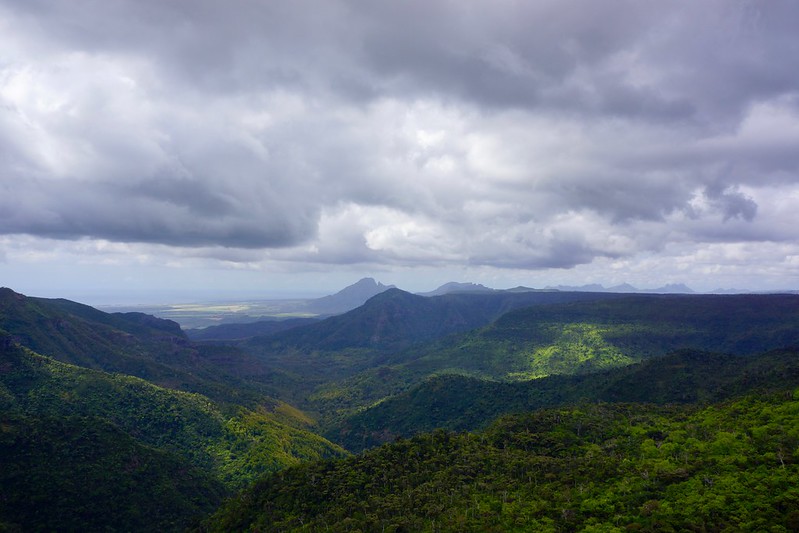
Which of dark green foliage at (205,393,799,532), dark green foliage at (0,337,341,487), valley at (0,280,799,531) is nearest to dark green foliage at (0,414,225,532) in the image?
valley at (0,280,799,531)

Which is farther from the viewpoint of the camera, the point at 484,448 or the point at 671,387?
the point at 671,387

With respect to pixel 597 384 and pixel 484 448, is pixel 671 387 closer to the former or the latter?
pixel 597 384

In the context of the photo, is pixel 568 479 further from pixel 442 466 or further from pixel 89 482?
pixel 89 482

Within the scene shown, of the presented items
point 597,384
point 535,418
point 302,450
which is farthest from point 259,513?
point 597,384

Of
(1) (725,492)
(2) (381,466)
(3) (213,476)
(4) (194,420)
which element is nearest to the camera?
(1) (725,492)

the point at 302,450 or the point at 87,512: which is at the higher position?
the point at 87,512

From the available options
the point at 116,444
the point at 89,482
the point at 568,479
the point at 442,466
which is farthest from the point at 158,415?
the point at 568,479

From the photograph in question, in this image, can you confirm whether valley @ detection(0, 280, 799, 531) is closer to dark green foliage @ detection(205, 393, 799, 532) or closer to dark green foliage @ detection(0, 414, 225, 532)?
dark green foliage @ detection(205, 393, 799, 532)

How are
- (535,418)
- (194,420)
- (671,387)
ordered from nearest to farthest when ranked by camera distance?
(535,418), (671,387), (194,420)
